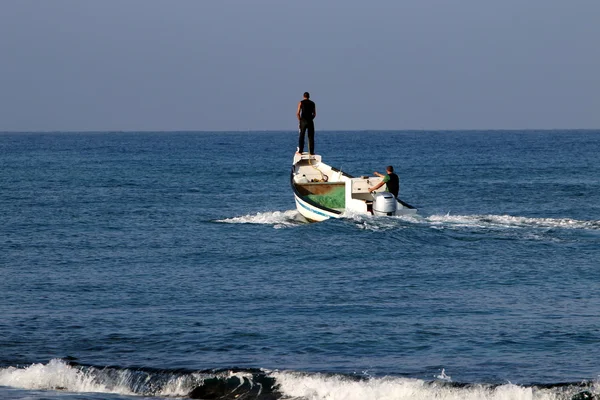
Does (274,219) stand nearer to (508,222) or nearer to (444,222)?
(444,222)

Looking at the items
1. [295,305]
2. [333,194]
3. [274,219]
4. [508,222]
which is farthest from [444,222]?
[295,305]

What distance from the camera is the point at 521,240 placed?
88.6 ft

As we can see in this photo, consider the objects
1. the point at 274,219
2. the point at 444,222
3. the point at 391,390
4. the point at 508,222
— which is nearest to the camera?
the point at 391,390

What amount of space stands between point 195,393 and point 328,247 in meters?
12.4

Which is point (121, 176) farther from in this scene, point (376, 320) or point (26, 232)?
point (376, 320)

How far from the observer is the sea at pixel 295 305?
569 inches

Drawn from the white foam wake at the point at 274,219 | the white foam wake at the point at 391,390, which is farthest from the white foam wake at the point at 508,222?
the white foam wake at the point at 391,390

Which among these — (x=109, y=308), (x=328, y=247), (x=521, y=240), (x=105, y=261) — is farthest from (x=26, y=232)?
(x=521, y=240)

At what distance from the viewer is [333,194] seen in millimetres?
31906

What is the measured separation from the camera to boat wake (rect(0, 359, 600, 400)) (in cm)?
1363

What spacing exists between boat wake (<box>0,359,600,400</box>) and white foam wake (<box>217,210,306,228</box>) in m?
16.6

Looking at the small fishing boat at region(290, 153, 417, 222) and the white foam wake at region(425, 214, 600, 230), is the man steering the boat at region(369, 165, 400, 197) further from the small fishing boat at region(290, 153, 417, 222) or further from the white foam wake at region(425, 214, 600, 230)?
the white foam wake at region(425, 214, 600, 230)

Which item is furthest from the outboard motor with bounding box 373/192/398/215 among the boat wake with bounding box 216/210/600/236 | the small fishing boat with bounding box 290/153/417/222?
the boat wake with bounding box 216/210/600/236

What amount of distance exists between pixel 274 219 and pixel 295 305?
1432 centimetres
